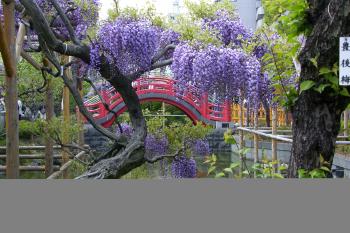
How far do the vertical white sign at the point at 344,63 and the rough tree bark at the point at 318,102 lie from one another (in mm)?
30

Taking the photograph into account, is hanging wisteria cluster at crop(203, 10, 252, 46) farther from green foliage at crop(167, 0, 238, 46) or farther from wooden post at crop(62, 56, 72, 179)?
wooden post at crop(62, 56, 72, 179)

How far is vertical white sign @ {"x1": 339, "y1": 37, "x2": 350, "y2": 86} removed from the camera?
1325 mm

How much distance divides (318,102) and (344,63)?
0.14m

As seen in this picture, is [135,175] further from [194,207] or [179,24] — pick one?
[194,207]

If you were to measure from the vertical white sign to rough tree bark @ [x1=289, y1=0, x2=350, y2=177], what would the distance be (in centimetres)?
3

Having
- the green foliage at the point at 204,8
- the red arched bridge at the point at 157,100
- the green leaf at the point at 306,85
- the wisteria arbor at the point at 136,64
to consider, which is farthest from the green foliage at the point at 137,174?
→ the red arched bridge at the point at 157,100

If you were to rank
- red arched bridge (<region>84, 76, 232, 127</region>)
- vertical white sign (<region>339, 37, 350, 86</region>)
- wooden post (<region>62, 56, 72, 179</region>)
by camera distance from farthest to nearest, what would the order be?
red arched bridge (<region>84, 76, 232, 127</region>), wooden post (<region>62, 56, 72, 179</region>), vertical white sign (<region>339, 37, 350, 86</region>)

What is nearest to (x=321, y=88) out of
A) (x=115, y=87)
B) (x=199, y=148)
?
(x=115, y=87)

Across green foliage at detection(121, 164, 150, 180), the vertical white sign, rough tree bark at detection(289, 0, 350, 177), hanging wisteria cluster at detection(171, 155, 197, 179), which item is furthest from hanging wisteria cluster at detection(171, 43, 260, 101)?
the vertical white sign

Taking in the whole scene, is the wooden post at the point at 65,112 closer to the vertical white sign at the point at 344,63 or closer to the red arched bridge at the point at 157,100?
the vertical white sign at the point at 344,63

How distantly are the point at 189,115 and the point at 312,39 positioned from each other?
1135 centimetres

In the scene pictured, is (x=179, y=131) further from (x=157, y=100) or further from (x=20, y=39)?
(x=157, y=100)

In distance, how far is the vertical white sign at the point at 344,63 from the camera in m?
1.33

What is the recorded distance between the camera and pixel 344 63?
134cm
